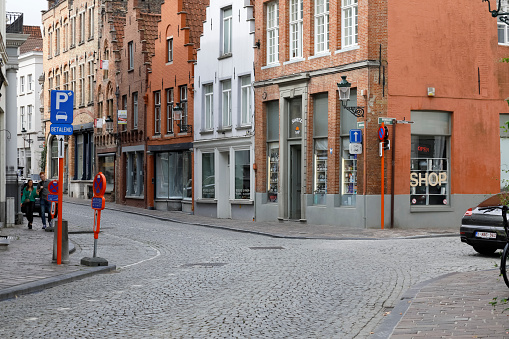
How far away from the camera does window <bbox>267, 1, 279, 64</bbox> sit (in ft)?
100

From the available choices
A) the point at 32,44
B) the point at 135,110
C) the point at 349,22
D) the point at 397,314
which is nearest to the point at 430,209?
the point at 349,22

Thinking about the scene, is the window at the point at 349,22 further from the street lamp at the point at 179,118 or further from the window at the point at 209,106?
the street lamp at the point at 179,118

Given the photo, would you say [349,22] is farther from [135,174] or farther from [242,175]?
[135,174]

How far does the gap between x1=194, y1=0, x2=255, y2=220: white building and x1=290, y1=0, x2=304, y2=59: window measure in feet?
8.45

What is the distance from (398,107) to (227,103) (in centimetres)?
999

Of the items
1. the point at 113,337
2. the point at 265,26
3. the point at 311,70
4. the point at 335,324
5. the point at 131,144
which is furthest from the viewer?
the point at 131,144

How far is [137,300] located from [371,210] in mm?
15576

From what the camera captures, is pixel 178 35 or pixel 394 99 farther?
pixel 178 35

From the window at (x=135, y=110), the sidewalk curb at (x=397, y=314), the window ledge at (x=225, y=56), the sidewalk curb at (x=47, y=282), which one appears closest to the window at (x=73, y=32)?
the window at (x=135, y=110)

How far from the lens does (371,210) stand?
25.3 meters

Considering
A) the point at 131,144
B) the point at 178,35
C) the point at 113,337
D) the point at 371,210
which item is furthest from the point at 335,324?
the point at 131,144

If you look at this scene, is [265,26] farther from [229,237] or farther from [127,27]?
[127,27]

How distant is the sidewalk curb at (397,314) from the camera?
26.3ft

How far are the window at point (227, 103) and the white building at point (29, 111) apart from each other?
119 ft
